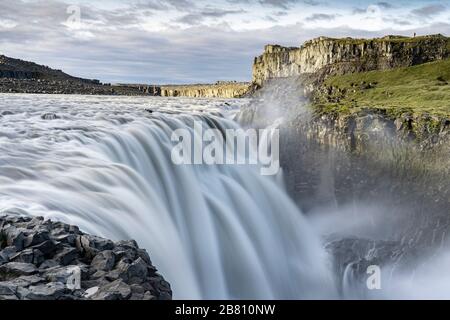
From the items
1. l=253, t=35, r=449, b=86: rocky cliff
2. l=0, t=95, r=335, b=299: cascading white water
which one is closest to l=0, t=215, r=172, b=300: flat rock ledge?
l=0, t=95, r=335, b=299: cascading white water

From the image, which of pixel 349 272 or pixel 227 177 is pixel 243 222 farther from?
pixel 349 272

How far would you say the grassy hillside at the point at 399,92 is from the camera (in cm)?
3978

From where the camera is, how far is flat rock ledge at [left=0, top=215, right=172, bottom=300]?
358 inches

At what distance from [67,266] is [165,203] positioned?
11338 mm

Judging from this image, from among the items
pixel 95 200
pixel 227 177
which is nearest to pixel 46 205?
pixel 95 200

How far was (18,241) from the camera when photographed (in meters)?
10.7

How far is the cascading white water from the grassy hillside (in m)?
13.9

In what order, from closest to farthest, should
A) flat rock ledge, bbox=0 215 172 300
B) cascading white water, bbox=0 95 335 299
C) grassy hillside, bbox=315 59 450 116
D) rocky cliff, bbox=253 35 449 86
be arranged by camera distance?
flat rock ledge, bbox=0 215 172 300 → cascading white water, bbox=0 95 335 299 → grassy hillside, bbox=315 59 450 116 → rocky cliff, bbox=253 35 449 86

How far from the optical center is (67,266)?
10.0 m

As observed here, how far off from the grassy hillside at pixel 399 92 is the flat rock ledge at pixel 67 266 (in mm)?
29572

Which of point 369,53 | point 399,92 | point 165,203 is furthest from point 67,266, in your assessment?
point 369,53

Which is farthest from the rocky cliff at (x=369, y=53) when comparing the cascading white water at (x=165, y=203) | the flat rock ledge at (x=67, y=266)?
the flat rock ledge at (x=67, y=266)

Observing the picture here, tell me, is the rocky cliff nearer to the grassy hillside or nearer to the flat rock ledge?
the grassy hillside

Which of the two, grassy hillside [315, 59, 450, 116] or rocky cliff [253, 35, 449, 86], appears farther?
rocky cliff [253, 35, 449, 86]
